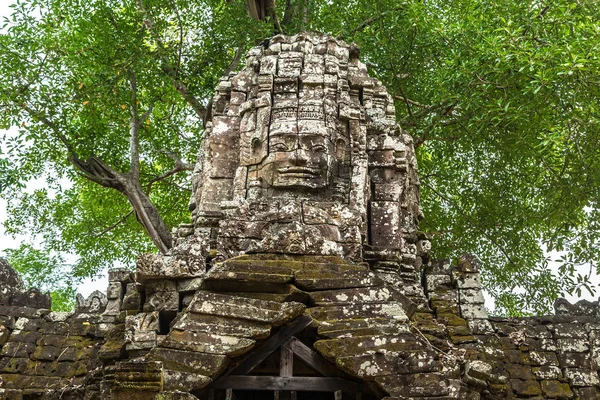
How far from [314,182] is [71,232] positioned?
12272 mm

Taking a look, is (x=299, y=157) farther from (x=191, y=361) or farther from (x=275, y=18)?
(x=275, y=18)

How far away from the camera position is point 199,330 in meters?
7.66

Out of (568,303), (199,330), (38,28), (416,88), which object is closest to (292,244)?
(199,330)

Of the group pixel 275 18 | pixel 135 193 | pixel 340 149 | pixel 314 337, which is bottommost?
pixel 314 337

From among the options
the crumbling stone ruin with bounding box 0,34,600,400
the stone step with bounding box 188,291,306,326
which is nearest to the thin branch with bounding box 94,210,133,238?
the crumbling stone ruin with bounding box 0,34,600,400

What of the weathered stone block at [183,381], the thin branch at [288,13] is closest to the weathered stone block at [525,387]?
the weathered stone block at [183,381]

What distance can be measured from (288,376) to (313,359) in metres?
0.29

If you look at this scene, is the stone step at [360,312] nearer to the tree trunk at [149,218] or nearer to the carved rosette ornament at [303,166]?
the carved rosette ornament at [303,166]

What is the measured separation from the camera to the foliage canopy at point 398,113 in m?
15.9

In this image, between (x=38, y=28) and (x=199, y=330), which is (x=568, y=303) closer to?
(x=199, y=330)

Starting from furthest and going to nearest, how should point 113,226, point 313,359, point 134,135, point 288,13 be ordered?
point 113,226
point 288,13
point 134,135
point 313,359

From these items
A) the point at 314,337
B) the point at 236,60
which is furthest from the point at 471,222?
the point at 314,337

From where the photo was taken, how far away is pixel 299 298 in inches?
320

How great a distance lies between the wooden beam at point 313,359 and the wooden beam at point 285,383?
9 centimetres
